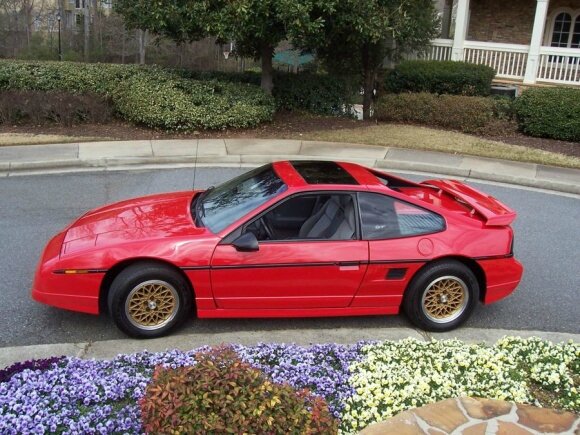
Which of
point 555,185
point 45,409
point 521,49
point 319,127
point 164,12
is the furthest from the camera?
point 521,49

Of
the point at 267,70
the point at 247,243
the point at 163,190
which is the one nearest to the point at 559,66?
the point at 267,70

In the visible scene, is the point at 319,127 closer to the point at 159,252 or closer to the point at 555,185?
the point at 555,185

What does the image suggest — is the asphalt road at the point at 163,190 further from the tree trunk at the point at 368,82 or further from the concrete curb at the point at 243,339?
the tree trunk at the point at 368,82

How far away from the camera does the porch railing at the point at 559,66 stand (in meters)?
18.9

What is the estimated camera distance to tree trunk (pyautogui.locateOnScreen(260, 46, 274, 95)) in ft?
47.5

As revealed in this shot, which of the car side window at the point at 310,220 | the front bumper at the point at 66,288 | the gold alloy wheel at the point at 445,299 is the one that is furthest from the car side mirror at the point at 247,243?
the gold alloy wheel at the point at 445,299

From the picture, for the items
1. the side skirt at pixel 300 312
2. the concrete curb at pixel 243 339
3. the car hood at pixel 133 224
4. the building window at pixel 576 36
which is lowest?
the concrete curb at pixel 243 339

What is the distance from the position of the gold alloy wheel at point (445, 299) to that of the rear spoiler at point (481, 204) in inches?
25.7

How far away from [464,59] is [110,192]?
14988 millimetres

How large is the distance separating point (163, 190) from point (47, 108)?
18.0 feet

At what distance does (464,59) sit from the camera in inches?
802

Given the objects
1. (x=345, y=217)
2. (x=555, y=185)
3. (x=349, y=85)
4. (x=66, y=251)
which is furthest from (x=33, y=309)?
(x=349, y=85)

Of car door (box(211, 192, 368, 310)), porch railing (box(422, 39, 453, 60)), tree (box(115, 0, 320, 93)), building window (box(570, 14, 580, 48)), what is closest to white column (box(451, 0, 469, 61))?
porch railing (box(422, 39, 453, 60))

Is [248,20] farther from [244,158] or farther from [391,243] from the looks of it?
[391,243]
